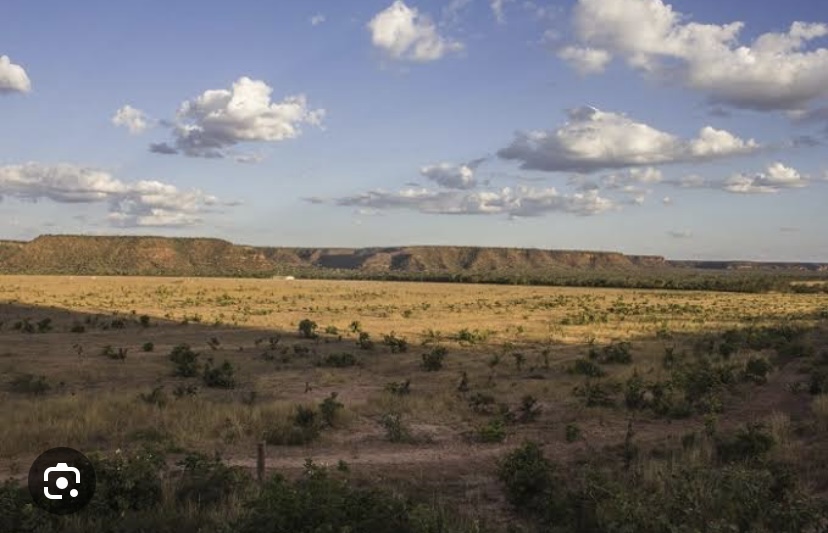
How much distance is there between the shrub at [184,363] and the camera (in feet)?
66.4

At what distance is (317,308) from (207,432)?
3924cm

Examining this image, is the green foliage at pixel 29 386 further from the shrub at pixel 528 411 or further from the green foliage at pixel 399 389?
the shrub at pixel 528 411

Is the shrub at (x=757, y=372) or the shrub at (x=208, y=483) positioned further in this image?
the shrub at (x=757, y=372)

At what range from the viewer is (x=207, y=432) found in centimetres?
1274

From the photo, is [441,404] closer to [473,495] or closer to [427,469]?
[427,469]

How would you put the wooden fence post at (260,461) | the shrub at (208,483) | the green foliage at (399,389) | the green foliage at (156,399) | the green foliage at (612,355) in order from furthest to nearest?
the green foliage at (612,355)
the green foliage at (399,389)
the green foliage at (156,399)
the wooden fence post at (260,461)
the shrub at (208,483)

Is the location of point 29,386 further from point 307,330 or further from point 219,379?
point 307,330

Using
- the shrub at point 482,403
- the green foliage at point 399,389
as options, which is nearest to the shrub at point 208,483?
the shrub at point 482,403

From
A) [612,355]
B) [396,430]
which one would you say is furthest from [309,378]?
[612,355]

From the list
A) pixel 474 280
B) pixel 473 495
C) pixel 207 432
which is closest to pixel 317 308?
pixel 207 432

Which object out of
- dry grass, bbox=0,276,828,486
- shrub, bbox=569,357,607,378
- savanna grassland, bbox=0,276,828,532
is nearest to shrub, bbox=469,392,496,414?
savanna grassland, bbox=0,276,828,532
